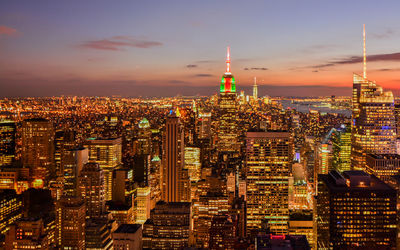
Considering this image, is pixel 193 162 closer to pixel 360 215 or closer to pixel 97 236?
pixel 97 236

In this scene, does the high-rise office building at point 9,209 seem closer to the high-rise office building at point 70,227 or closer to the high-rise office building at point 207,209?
the high-rise office building at point 70,227

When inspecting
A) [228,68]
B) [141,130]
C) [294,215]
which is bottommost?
[294,215]

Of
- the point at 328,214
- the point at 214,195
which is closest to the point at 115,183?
the point at 214,195

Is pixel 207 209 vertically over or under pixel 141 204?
under

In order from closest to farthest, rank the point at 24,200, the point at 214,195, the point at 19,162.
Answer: the point at 24,200 → the point at 214,195 → the point at 19,162

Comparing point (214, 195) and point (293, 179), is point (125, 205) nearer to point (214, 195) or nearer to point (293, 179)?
point (214, 195)

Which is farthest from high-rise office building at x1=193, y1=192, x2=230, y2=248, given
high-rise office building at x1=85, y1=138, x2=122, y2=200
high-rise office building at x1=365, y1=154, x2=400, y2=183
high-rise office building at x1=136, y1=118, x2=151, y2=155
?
high-rise office building at x1=136, y1=118, x2=151, y2=155

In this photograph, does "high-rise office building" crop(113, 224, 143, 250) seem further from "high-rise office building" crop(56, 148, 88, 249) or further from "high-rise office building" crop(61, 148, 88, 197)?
"high-rise office building" crop(61, 148, 88, 197)

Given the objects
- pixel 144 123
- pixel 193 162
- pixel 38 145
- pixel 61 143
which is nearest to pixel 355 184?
pixel 193 162
